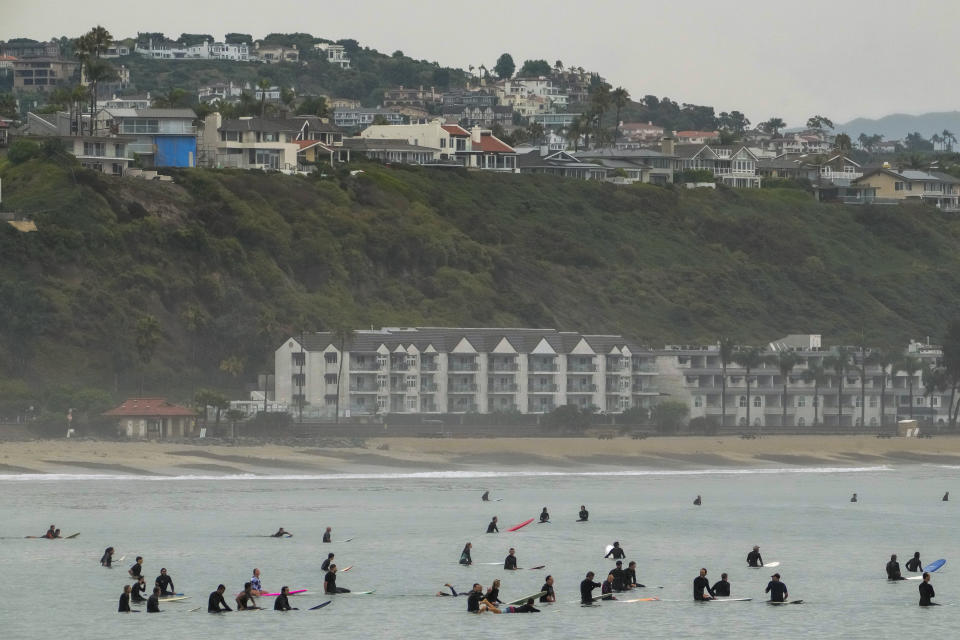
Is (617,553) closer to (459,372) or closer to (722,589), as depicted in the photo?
(722,589)

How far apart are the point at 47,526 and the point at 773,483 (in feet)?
161

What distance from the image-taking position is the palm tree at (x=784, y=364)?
459ft

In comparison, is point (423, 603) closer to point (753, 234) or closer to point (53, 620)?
point (53, 620)

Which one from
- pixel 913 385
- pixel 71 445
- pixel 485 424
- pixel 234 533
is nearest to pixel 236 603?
pixel 234 533

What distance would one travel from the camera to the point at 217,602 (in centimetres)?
5831

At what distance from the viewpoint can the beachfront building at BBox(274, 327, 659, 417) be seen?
423ft

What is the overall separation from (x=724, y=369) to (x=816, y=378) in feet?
26.6

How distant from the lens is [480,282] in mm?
160750

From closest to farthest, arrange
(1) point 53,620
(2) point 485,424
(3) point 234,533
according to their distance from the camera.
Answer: (1) point 53,620, (3) point 234,533, (2) point 485,424

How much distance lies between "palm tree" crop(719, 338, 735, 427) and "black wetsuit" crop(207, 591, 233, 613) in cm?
8343

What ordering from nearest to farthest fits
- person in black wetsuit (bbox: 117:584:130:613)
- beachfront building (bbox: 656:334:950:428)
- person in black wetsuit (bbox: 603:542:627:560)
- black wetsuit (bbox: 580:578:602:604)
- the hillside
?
person in black wetsuit (bbox: 117:584:130:613), black wetsuit (bbox: 580:578:602:604), person in black wetsuit (bbox: 603:542:627:560), the hillside, beachfront building (bbox: 656:334:950:428)

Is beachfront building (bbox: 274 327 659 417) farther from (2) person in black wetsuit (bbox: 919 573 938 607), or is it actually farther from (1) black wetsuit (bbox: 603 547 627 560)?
(2) person in black wetsuit (bbox: 919 573 938 607)

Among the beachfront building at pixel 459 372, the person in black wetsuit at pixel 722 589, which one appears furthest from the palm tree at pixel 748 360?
→ the person in black wetsuit at pixel 722 589

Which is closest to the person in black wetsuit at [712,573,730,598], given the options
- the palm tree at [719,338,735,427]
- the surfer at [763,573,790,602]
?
the surfer at [763,573,790,602]
